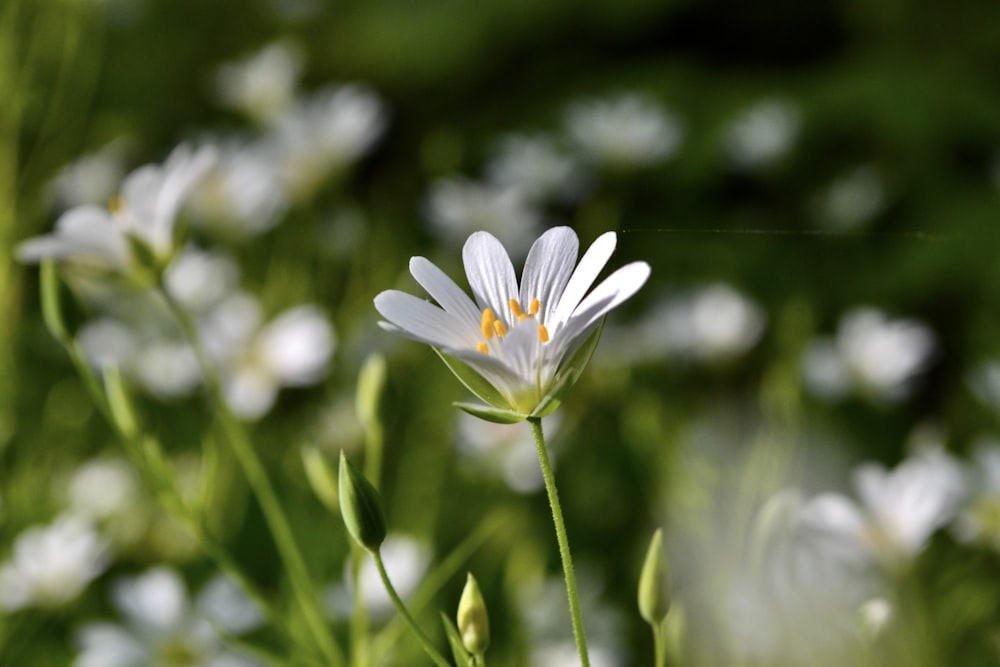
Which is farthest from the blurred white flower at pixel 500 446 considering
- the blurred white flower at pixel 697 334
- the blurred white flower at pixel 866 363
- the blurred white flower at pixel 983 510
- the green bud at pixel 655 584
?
the green bud at pixel 655 584

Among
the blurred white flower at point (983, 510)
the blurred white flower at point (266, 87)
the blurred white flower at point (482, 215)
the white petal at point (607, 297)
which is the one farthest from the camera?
the blurred white flower at point (266, 87)

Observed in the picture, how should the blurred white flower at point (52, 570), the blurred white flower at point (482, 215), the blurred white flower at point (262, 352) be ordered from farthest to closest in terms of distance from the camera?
the blurred white flower at point (482, 215) → the blurred white flower at point (262, 352) → the blurred white flower at point (52, 570)

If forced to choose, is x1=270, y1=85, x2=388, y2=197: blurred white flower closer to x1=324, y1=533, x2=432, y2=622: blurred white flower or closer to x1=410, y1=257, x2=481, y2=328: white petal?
x1=324, y1=533, x2=432, y2=622: blurred white flower

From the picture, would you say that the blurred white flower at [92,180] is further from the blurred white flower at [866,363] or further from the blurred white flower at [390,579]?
the blurred white flower at [866,363]

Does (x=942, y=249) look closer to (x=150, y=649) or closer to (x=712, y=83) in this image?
(x=712, y=83)

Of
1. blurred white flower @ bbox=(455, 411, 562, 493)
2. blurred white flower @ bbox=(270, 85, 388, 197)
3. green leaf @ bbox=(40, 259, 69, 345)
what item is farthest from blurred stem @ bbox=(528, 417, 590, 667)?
blurred white flower @ bbox=(270, 85, 388, 197)
